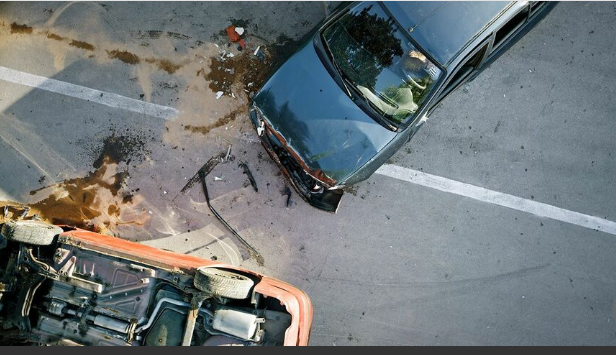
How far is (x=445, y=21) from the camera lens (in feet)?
15.3

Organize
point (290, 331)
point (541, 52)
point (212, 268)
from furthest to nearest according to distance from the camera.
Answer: point (541, 52), point (212, 268), point (290, 331)

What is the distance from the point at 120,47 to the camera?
19.3 feet

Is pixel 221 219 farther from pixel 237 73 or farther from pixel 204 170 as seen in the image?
pixel 237 73

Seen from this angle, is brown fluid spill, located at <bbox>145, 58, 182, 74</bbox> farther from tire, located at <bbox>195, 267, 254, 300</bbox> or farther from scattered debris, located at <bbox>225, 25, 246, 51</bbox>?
tire, located at <bbox>195, 267, 254, 300</bbox>

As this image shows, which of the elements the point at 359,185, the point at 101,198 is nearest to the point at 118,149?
the point at 101,198

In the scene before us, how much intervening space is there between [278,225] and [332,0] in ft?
9.07

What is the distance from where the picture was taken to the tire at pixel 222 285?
4492 mm

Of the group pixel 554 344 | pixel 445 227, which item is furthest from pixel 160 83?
pixel 554 344

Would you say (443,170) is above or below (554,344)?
above

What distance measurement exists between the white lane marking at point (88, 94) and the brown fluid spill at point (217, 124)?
27cm

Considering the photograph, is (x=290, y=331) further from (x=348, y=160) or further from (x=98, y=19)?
(x=98, y=19)

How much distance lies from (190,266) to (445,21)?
343 centimetres

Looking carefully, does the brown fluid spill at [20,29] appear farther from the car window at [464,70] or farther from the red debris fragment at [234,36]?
the car window at [464,70]

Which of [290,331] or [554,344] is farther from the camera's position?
[554,344]
